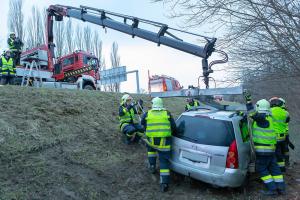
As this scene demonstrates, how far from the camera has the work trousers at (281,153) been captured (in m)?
8.10

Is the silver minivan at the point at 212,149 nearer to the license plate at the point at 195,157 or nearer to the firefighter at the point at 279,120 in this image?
the license plate at the point at 195,157

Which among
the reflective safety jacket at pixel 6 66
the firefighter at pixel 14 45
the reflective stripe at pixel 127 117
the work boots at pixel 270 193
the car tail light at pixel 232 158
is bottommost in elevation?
the work boots at pixel 270 193

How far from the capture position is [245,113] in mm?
7234

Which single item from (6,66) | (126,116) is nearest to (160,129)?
(126,116)

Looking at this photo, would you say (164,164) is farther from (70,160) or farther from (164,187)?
(70,160)

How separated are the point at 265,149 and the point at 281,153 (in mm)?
1822

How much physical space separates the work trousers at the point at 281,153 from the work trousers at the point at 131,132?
11.8 feet

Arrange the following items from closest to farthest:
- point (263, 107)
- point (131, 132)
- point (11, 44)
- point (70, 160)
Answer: point (263, 107), point (70, 160), point (131, 132), point (11, 44)

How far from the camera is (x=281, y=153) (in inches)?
331

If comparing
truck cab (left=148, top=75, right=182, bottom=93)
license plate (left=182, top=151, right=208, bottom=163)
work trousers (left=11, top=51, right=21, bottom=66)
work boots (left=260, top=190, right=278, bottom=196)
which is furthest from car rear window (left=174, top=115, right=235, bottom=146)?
truck cab (left=148, top=75, right=182, bottom=93)

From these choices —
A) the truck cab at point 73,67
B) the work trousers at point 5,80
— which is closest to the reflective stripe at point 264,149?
the work trousers at point 5,80

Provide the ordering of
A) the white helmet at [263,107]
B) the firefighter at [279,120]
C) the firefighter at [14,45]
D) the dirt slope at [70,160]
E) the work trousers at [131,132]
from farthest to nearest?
the firefighter at [14,45] < the work trousers at [131,132] < the firefighter at [279,120] < the white helmet at [263,107] < the dirt slope at [70,160]

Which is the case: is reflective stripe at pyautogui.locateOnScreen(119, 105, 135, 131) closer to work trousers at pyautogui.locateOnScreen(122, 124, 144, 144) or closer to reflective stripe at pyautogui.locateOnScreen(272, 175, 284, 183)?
work trousers at pyautogui.locateOnScreen(122, 124, 144, 144)

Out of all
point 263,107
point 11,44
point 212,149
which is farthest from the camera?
point 11,44
